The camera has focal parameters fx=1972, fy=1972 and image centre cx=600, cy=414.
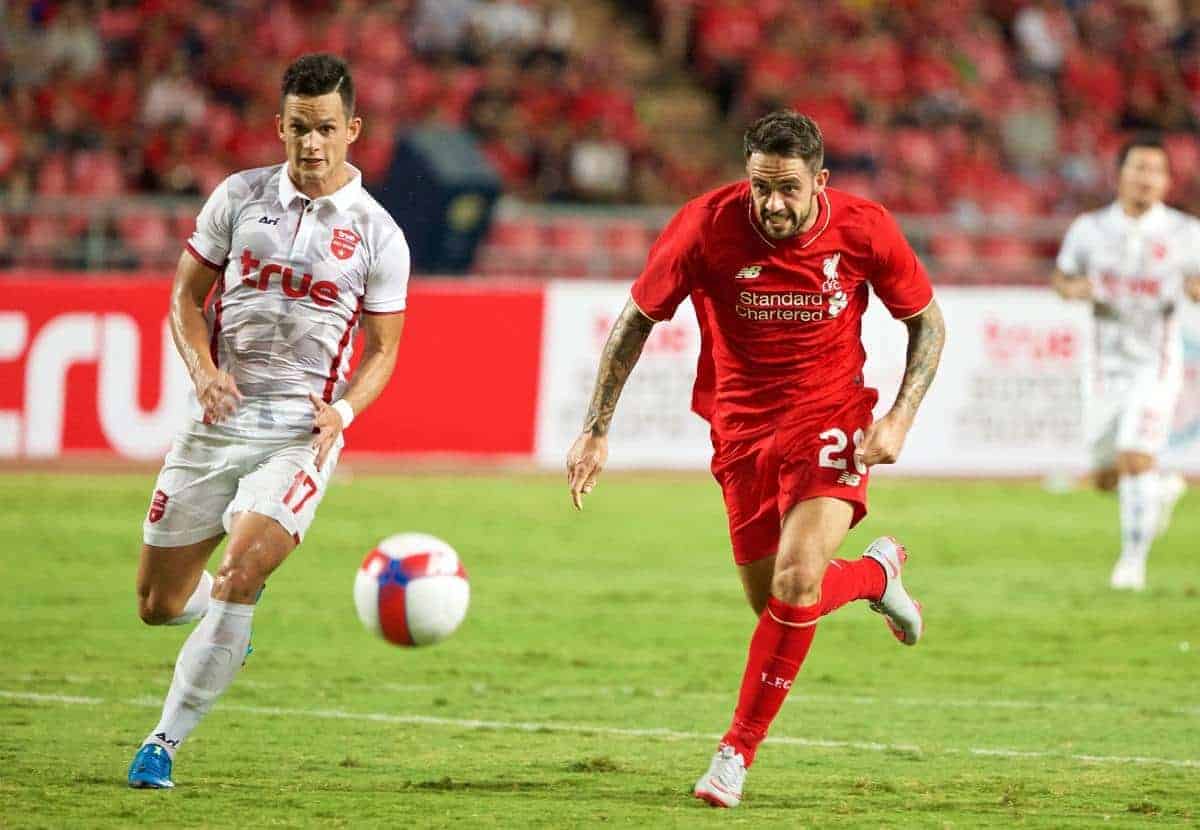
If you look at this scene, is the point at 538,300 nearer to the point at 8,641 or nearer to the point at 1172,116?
the point at 8,641

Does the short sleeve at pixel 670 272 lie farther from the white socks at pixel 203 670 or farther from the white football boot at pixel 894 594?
the white socks at pixel 203 670

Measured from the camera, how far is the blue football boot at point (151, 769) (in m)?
6.50

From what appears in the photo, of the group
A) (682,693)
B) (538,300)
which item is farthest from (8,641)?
(538,300)

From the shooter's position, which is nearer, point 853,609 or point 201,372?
point 201,372

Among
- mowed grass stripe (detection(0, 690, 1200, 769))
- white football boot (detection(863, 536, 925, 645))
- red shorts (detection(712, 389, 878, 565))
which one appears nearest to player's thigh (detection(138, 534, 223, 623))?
mowed grass stripe (detection(0, 690, 1200, 769))

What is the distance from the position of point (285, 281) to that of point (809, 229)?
1846mm

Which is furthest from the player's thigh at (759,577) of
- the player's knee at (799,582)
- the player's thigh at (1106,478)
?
the player's thigh at (1106,478)

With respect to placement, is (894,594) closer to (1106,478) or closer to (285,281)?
(285,281)

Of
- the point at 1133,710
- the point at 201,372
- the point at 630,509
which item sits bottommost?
the point at 630,509

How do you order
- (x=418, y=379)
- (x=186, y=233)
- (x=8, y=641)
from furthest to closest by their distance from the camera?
(x=186, y=233)
(x=418, y=379)
(x=8, y=641)

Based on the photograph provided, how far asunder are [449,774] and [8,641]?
12.6ft

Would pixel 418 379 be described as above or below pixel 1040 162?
below

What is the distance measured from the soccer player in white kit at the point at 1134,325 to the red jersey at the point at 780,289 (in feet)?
18.6

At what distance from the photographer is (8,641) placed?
32.8ft
